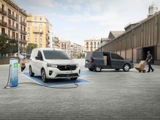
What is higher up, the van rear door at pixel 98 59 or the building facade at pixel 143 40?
the building facade at pixel 143 40

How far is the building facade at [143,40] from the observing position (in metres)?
26.4

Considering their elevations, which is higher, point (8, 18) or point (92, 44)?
point (92, 44)

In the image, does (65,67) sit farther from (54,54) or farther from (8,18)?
(8,18)

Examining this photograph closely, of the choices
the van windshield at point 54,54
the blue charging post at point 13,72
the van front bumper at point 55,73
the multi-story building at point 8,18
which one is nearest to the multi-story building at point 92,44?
the multi-story building at point 8,18

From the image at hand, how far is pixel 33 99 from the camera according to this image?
545 centimetres

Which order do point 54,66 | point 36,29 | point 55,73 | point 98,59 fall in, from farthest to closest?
point 36,29 < point 98,59 < point 54,66 < point 55,73

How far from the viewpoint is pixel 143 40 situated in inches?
1220

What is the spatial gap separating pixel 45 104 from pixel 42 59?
16.3ft

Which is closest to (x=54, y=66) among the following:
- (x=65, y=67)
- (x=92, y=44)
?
(x=65, y=67)

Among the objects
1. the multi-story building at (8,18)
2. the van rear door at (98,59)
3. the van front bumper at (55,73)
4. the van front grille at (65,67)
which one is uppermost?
the multi-story building at (8,18)

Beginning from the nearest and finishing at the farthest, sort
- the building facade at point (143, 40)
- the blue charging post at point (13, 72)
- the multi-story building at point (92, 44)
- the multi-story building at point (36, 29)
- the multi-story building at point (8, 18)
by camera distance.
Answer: the blue charging post at point (13, 72), the building facade at point (143, 40), the multi-story building at point (8, 18), the multi-story building at point (36, 29), the multi-story building at point (92, 44)

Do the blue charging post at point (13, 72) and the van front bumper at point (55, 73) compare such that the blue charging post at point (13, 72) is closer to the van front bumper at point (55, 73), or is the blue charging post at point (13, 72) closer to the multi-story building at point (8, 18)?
the van front bumper at point (55, 73)

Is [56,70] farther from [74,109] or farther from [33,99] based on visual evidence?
[74,109]

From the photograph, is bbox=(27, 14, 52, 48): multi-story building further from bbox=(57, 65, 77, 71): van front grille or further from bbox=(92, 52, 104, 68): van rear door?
bbox=(57, 65, 77, 71): van front grille
